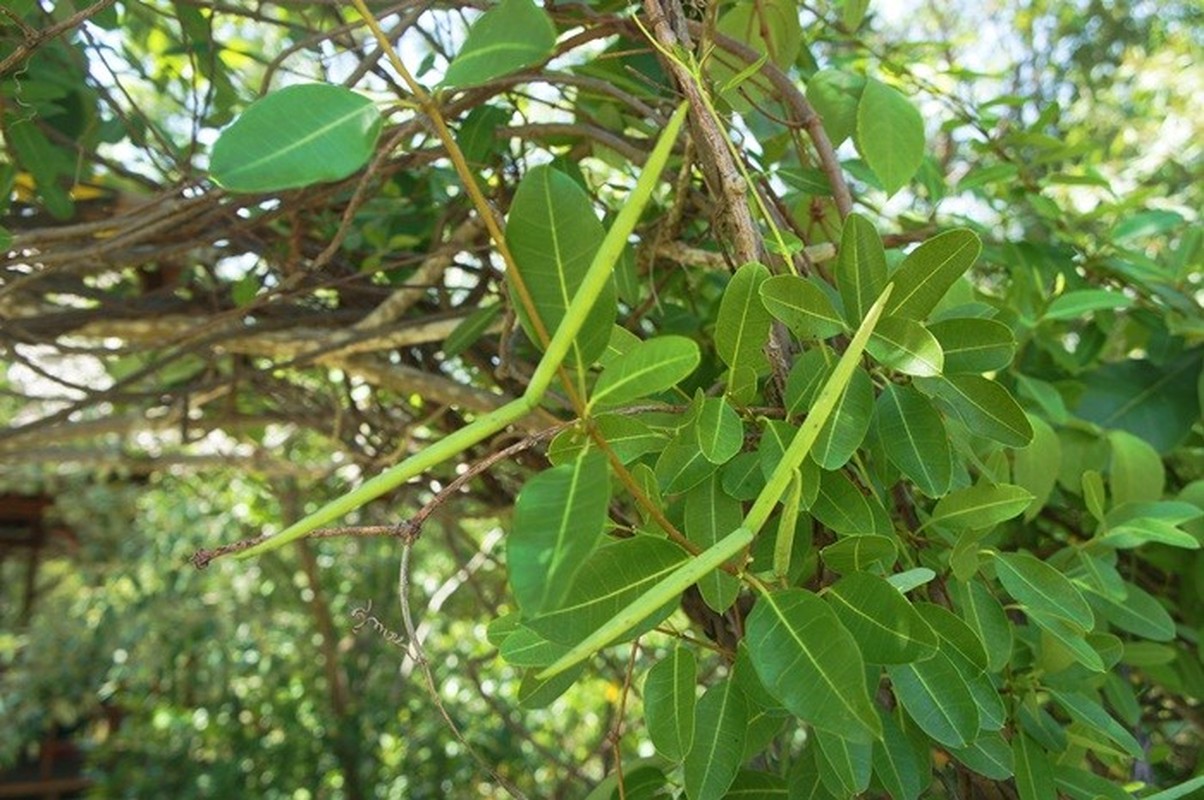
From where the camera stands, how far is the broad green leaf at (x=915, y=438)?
24.0 inches

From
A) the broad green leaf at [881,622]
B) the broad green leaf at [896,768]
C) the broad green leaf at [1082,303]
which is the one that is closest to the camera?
the broad green leaf at [881,622]

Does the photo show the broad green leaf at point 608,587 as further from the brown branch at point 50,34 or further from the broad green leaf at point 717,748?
the brown branch at point 50,34

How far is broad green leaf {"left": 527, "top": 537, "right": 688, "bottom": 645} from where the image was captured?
500 millimetres

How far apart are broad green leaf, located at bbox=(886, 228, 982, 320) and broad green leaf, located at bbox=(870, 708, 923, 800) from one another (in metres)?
A: 0.21

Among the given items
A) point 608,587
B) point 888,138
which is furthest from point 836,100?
point 608,587

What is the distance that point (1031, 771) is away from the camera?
2.27 ft

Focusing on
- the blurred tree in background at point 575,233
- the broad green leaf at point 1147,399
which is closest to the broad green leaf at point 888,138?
the blurred tree in background at point 575,233

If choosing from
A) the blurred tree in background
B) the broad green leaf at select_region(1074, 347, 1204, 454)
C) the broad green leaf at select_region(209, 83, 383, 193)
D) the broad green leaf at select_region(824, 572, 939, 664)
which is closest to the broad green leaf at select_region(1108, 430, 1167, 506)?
the blurred tree in background

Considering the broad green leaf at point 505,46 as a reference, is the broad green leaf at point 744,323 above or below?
below

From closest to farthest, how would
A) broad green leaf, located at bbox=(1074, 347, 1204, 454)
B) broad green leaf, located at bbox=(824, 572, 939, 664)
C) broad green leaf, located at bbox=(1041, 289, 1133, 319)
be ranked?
1. broad green leaf, located at bbox=(824, 572, 939, 664)
2. broad green leaf, located at bbox=(1041, 289, 1133, 319)
3. broad green leaf, located at bbox=(1074, 347, 1204, 454)

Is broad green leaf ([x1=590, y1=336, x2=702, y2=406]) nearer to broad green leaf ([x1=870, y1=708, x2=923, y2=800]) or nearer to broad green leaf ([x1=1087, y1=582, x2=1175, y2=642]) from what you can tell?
broad green leaf ([x1=870, y1=708, x2=923, y2=800])

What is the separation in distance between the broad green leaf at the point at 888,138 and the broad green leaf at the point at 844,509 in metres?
0.25

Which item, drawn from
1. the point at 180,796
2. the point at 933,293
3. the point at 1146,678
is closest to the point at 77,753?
the point at 180,796

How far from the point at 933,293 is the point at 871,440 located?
9cm
